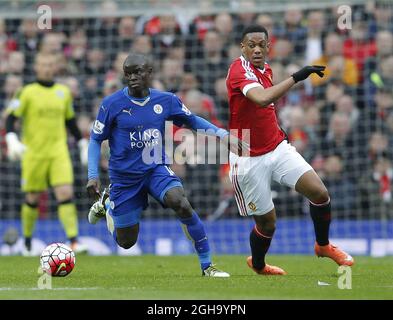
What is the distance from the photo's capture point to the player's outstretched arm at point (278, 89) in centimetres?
905

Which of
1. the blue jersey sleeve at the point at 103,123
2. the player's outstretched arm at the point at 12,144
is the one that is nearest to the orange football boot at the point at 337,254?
the blue jersey sleeve at the point at 103,123

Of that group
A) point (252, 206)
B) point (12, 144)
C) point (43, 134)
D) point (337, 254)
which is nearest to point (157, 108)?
point (252, 206)

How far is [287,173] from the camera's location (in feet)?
32.5

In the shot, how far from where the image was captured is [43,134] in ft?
47.4

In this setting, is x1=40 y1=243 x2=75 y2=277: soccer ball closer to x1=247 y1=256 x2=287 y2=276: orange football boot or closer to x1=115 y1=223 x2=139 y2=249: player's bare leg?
x1=115 y1=223 x2=139 y2=249: player's bare leg

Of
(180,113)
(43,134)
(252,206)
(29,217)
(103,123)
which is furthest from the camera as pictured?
(43,134)

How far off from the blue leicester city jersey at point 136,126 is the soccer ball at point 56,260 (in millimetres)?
986

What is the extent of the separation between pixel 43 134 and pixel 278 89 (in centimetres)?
604

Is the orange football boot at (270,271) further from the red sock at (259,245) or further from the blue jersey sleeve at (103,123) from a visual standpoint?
the blue jersey sleeve at (103,123)

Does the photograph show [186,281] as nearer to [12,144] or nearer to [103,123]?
[103,123]

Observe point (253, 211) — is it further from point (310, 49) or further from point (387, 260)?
point (310, 49)

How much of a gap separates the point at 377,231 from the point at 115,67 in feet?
17.4

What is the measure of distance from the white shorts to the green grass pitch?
74 cm

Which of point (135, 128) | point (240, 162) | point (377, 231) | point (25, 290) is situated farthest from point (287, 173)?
point (377, 231)
